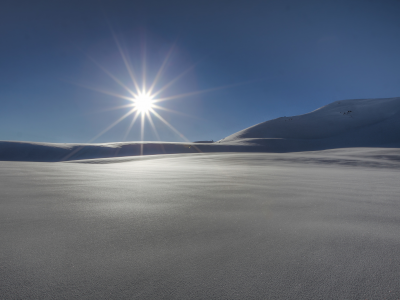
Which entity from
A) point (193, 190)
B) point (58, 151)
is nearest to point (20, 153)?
point (58, 151)

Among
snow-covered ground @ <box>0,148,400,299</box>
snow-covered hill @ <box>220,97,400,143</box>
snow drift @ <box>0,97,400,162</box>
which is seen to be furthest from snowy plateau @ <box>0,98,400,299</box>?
snow-covered hill @ <box>220,97,400,143</box>

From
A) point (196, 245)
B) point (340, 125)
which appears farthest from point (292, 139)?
point (196, 245)

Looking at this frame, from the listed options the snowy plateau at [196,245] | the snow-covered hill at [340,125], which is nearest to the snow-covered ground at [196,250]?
the snowy plateau at [196,245]

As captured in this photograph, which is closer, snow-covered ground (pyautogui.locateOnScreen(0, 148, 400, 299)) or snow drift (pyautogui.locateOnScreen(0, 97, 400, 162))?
snow-covered ground (pyautogui.locateOnScreen(0, 148, 400, 299))

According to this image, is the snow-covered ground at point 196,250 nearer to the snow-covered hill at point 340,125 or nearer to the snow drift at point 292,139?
the snow drift at point 292,139

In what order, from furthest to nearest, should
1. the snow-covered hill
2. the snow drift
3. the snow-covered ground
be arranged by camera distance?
the snow-covered hill, the snow drift, the snow-covered ground

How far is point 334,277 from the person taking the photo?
3.20 ft

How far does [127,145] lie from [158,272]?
132 feet

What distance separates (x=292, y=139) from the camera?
169ft

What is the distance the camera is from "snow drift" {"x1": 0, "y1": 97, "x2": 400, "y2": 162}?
104 ft

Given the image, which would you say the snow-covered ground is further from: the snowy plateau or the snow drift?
the snow drift

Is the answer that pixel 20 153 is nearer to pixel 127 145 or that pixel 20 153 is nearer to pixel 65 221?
pixel 127 145

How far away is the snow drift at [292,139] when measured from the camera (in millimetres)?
31578

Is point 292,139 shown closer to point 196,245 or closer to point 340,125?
point 340,125
